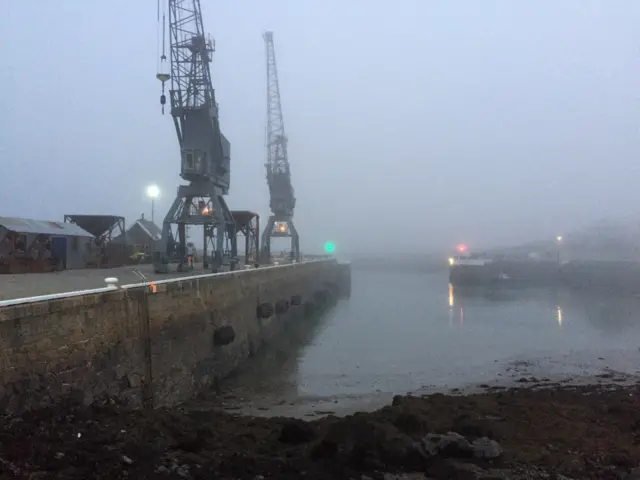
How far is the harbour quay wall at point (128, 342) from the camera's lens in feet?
30.5

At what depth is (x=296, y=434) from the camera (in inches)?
396

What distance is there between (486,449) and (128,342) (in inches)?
324

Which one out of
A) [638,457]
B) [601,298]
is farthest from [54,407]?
[601,298]

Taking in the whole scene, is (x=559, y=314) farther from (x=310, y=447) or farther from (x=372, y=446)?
(x=310, y=447)

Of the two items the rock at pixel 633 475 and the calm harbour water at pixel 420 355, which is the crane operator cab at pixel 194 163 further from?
the rock at pixel 633 475

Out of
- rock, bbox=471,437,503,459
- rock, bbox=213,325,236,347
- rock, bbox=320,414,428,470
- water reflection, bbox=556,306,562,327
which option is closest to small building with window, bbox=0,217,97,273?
rock, bbox=213,325,236,347

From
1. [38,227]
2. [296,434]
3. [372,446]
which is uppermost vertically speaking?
[38,227]

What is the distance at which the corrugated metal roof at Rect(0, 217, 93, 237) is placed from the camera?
101 feet

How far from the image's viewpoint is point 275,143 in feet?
284

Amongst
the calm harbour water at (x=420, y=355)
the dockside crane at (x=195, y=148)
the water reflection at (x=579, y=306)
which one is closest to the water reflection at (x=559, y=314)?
the water reflection at (x=579, y=306)

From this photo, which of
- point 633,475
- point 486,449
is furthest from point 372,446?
point 633,475

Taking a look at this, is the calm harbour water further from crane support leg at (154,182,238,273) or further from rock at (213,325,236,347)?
crane support leg at (154,182,238,273)

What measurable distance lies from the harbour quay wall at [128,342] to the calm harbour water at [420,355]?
150cm

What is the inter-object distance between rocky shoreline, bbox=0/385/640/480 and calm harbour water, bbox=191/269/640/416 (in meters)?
5.46
